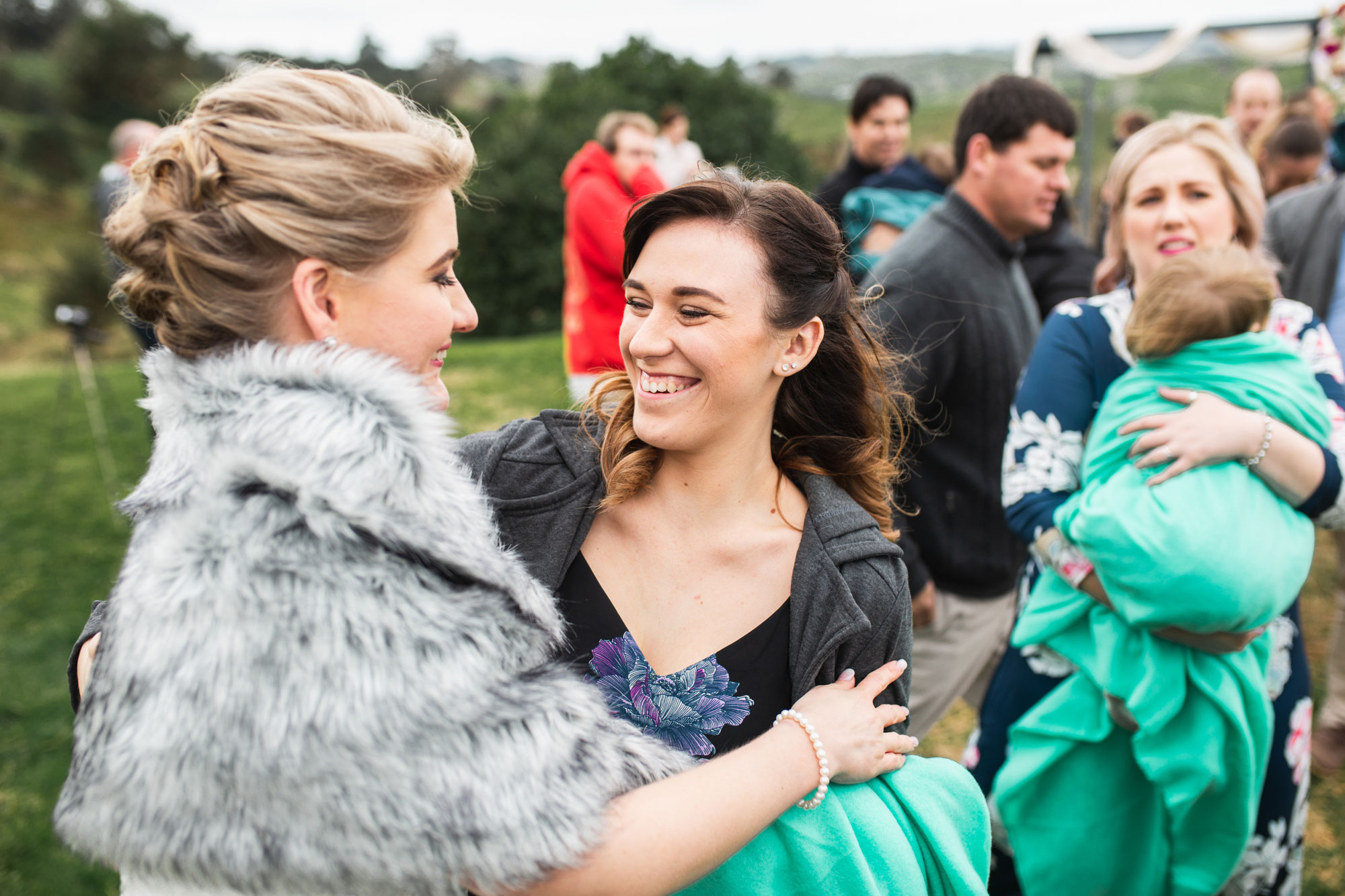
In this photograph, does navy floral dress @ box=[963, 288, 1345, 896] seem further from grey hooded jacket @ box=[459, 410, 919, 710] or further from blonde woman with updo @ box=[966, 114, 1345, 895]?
grey hooded jacket @ box=[459, 410, 919, 710]

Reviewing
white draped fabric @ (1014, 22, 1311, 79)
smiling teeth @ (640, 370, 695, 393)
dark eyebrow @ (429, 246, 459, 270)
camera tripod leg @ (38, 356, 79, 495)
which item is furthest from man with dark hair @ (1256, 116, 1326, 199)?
camera tripod leg @ (38, 356, 79, 495)

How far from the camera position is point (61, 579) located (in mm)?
5613

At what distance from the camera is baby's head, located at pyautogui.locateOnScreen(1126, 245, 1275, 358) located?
2.20 m

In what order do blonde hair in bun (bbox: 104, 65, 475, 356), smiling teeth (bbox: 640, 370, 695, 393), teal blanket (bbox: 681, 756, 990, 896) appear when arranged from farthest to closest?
smiling teeth (bbox: 640, 370, 695, 393), teal blanket (bbox: 681, 756, 990, 896), blonde hair in bun (bbox: 104, 65, 475, 356)

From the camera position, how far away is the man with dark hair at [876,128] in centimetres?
541

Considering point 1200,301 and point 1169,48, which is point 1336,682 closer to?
point 1200,301

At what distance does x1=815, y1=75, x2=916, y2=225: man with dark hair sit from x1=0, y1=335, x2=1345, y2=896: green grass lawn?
333cm

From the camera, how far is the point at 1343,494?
7.29 ft

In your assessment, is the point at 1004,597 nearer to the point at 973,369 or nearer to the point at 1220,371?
the point at 973,369

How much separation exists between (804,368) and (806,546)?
499 millimetres

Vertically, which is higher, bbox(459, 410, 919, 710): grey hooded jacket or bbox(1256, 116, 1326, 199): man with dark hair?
bbox(1256, 116, 1326, 199): man with dark hair

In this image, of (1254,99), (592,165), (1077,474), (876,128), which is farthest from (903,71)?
(1077,474)

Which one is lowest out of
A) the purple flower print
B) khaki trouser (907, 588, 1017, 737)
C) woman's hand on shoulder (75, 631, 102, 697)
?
khaki trouser (907, 588, 1017, 737)

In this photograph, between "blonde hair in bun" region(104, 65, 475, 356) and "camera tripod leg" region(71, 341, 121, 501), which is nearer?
"blonde hair in bun" region(104, 65, 475, 356)
